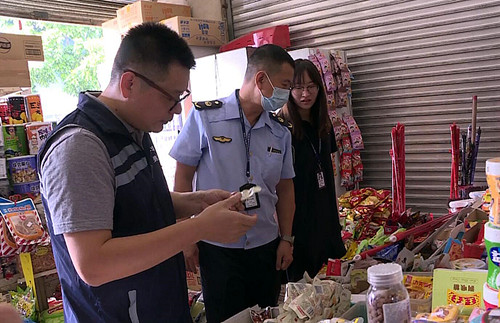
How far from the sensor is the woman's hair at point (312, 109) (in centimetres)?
306

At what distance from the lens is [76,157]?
51.5 inches

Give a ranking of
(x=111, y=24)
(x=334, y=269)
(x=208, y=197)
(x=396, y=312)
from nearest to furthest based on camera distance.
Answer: (x=396, y=312) → (x=334, y=269) → (x=208, y=197) → (x=111, y=24)

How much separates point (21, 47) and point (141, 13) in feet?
6.93

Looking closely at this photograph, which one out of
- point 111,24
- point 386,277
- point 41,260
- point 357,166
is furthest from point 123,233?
point 111,24

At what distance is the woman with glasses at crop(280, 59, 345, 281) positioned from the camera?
3.01m

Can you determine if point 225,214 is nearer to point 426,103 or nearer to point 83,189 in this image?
point 83,189

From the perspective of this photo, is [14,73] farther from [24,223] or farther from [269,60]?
[269,60]

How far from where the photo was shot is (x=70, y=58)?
6.83 m

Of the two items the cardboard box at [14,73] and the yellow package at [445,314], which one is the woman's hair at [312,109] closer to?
the yellow package at [445,314]

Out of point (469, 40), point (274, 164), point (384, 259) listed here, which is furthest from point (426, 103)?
point (384, 259)

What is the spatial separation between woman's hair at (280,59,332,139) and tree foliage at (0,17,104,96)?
13.2 ft

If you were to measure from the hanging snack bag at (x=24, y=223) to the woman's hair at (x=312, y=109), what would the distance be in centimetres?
191

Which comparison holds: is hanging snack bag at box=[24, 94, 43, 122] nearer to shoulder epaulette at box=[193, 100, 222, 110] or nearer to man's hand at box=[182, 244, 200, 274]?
shoulder epaulette at box=[193, 100, 222, 110]

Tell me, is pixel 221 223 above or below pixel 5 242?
above
